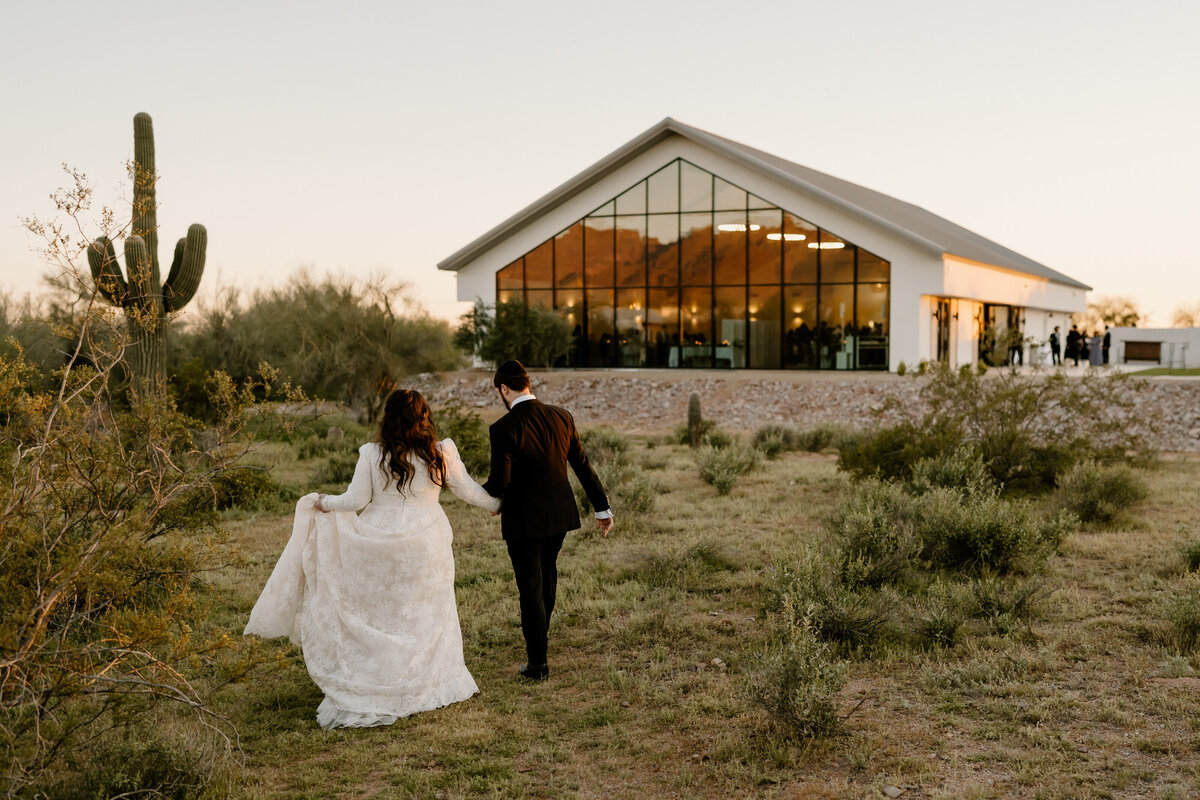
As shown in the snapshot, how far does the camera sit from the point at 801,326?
111ft

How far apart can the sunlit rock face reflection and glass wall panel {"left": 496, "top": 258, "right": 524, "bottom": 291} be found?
4cm

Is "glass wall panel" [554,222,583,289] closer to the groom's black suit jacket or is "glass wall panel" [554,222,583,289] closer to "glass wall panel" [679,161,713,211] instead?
"glass wall panel" [679,161,713,211]

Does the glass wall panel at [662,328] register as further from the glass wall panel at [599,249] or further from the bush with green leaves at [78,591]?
the bush with green leaves at [78,591]

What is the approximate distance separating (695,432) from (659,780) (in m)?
14.6

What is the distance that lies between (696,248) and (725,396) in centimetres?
676

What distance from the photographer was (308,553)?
17.9ft

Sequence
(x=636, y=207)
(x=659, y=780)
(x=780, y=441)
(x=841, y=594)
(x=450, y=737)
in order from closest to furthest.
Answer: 1. (x=659, y=780)
2. (x=450, y=737)
3. (x=841, y=594)
4. (x=780, y=441)
5. (x=636, y=207)

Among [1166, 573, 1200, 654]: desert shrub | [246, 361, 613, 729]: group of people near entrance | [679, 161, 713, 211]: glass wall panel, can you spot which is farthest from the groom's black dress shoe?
[679, 161, 713, 211]: glass wall panel

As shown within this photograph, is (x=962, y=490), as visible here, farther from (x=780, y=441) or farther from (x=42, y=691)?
(x=42, y=691)

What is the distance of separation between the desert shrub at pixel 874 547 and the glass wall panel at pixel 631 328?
87.6 feet

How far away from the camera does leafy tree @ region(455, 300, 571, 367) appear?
35.5m

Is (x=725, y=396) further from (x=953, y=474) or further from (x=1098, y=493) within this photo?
(x=1098, y=493)

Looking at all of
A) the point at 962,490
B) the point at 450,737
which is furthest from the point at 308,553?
the point at 962,490

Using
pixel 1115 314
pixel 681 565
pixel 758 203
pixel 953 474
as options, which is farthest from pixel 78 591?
pixel 1115 314
